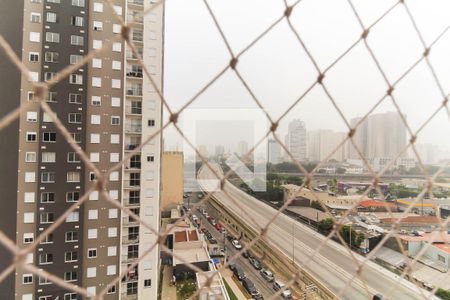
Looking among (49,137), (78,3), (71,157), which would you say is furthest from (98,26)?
(71,157)

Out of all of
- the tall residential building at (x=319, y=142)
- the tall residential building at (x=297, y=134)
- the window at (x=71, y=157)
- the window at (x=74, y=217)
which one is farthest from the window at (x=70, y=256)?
the tall residential building at (x=319, y=142)

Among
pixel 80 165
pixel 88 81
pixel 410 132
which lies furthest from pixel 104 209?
pixel 410 132

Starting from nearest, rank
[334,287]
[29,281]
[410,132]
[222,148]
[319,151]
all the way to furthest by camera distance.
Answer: [410,132] → [319,151] → [222,148] → [334,287] → [29,281]


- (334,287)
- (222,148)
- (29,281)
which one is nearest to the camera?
(222,148)

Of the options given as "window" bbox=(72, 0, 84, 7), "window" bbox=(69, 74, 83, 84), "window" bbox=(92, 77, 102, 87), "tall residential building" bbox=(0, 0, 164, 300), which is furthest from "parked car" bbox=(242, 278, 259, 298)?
"window" bbox=(72, 0, 84, 7)

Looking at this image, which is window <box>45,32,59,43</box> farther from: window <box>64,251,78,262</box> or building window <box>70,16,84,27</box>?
window <box>64,251,78,262</box>

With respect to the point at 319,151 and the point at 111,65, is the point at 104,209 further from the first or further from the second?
the point at 319,151
